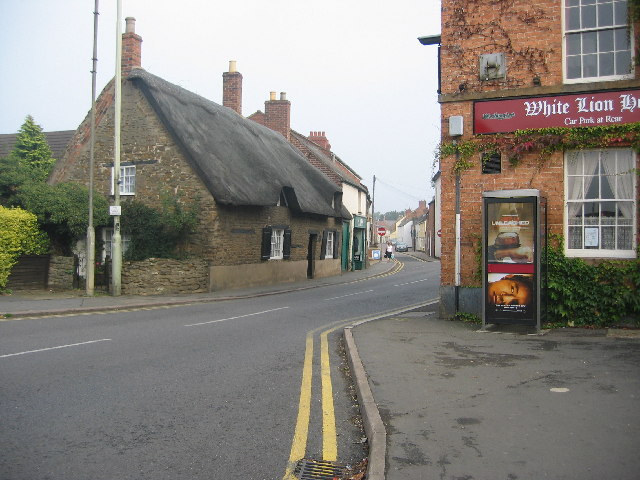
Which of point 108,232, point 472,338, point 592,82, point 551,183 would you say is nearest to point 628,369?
point 472,338

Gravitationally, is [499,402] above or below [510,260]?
below

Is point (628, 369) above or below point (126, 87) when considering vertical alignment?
below

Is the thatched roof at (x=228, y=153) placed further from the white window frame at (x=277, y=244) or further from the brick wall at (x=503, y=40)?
Answer: the brick wall at (x=503, y=40)

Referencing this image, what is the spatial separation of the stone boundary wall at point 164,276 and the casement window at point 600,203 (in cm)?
1367

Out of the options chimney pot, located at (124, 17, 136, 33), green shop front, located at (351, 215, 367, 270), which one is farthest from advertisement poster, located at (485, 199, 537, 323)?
green shop front, located at (351, 215, 367, 270)

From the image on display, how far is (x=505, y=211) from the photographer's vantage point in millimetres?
10383

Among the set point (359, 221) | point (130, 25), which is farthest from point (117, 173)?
point (359, 221)

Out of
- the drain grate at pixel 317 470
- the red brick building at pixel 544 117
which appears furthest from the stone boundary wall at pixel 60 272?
the drain grate at pixel 317 470

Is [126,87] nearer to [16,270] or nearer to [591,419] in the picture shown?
[16,270]

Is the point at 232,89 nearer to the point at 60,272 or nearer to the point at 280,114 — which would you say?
the point at 280,114

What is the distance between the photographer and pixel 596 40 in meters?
10.7

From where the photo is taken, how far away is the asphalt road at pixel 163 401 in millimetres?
4418

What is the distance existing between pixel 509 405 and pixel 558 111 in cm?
723

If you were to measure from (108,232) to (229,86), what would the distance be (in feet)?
47.7
